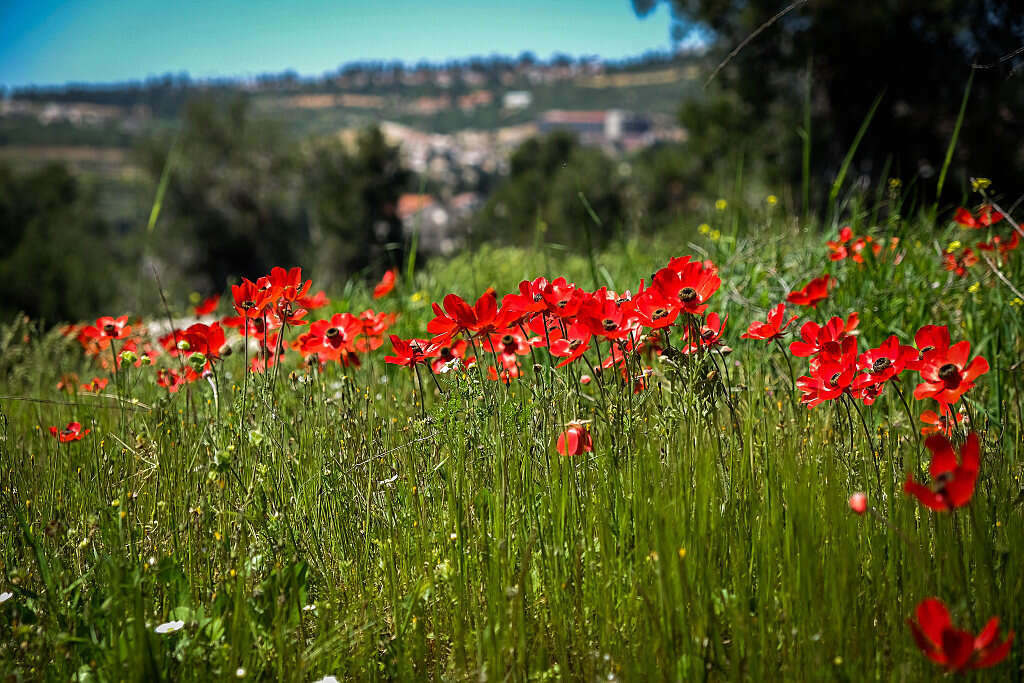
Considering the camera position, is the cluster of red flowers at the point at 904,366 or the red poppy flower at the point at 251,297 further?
the red poppy flower at the point at 251,297

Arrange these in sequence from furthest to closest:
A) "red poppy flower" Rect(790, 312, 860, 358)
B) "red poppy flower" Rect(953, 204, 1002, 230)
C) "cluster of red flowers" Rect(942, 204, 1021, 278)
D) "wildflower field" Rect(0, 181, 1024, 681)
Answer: "cluster of red flowers" Rect(942, 204, 1021, 278), "red poppy flower" Rect(953, 204, 1002, 230), "red poppy flower" Rect(790, 312, 860, 358), "wildflower field" Rect(0, 181, 1024, 681)

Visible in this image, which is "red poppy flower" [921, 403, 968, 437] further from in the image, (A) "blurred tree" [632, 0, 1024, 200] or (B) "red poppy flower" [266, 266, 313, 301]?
(A) "blurred tree" [632, 0, 1024, 200]

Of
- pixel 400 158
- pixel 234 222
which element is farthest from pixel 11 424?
pixel 400 158

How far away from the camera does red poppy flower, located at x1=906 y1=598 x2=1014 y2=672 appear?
2.75ft

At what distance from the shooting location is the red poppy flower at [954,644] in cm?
84

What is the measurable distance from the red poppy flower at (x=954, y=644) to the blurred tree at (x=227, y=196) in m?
28.6

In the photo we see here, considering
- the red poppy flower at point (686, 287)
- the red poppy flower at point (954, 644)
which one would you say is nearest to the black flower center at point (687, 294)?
the red poppy flower at point (686, 287)

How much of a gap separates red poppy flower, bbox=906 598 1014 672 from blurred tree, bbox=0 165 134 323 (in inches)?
1003

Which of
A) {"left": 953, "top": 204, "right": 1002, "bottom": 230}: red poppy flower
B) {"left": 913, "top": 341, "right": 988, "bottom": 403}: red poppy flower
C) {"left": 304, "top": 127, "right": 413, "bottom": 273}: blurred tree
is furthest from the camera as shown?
{"left": 304, "top": 127, "right": 413, "bottom": 273}: blurred tree

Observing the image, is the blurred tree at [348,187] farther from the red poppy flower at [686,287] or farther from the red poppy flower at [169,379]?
the red poppy flower at [686,287]

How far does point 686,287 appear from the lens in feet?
5.03

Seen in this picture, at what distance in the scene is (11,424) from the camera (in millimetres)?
2346

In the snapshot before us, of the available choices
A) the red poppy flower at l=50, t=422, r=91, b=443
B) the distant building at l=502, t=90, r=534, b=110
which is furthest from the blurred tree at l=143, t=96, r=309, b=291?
the distant building at l=502, t=90, r=534, b=110

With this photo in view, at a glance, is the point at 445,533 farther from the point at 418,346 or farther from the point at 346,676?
the point at 418,346
